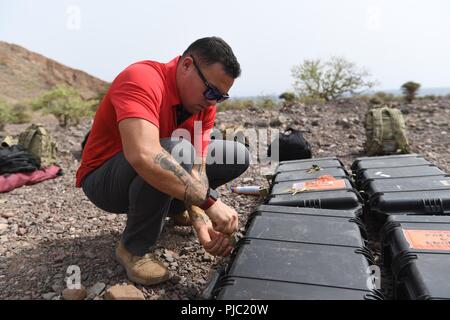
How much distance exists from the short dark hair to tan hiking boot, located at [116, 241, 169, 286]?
1.08 meters

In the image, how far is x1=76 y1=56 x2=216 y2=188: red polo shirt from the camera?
6.13 feet

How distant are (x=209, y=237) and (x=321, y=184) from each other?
3.53 ft

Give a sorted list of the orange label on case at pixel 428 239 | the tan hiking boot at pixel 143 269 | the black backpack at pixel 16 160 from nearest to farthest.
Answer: the orange label on case at pixel 428 239, the tan hiking boot at pixel 143 269, the black backpack at pixel 16 160

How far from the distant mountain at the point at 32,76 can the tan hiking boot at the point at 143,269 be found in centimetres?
2893

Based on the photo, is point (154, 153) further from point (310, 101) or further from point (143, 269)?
point (310, 101)

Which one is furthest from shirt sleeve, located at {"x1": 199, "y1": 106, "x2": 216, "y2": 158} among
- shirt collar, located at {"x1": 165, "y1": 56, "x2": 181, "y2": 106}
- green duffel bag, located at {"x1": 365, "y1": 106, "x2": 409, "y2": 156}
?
green duffel bag, located at {"x1": 365, "y1": 106, "x2": 409, "y2": 156}

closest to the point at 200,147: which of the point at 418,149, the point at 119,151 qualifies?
the point at 119,151

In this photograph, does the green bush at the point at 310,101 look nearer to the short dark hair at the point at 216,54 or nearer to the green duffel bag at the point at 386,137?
the green duffel bag at the point at 386,137

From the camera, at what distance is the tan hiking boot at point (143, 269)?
202 cm

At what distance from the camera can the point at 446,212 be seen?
2439 millimetres

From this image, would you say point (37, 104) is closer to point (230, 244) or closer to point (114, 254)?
point (114, 254)

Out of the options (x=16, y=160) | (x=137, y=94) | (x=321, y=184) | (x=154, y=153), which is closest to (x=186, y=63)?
(x=137, y=94)

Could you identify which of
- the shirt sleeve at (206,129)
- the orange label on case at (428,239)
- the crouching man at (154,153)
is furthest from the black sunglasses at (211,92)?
the orange label on case at (428,239)

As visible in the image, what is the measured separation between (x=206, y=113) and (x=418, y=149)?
3.63 metres
